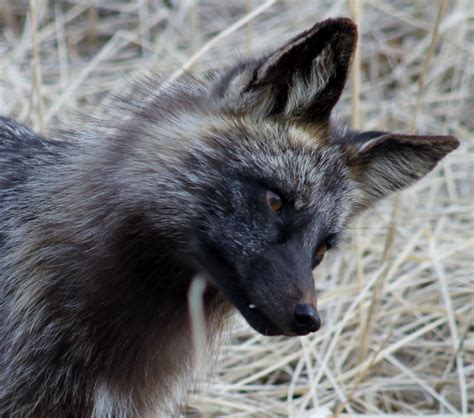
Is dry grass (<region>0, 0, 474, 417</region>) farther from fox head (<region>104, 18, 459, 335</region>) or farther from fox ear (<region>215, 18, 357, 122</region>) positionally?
fox ear (<region>215, 18, 357, 122</region>)

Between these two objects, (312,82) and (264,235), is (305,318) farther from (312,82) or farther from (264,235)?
(312,82)

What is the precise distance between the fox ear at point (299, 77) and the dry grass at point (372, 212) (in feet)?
2.96

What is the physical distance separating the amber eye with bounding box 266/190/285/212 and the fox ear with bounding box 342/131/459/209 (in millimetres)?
489

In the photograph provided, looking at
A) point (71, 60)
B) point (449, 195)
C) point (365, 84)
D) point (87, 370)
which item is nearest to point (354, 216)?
point (87, 370)

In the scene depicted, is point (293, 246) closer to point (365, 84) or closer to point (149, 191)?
point (149, 191)

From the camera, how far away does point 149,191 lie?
3.37 m

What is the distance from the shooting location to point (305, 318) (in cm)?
312

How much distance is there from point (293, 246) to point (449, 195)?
3409 mm

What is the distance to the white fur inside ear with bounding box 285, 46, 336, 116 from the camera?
10.7 feet

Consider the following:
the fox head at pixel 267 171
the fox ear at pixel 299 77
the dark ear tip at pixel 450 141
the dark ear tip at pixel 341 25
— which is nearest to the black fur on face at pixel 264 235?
the fox head at pixel 267 171

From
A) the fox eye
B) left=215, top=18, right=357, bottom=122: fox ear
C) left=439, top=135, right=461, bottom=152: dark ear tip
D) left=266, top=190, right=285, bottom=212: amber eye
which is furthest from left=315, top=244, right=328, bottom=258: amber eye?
left=439, top=135, right=461, bottom=152: dark ear tip

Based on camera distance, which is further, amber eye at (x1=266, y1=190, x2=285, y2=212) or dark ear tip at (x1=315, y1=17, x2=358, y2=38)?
amber eye at (x1=266, y1=190, x2=285, y2=212)

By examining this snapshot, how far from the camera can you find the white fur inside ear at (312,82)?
328cm

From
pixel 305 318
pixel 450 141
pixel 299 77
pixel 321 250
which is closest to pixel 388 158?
pixel 450 141
